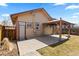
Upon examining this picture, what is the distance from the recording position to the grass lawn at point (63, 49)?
6.19 meters

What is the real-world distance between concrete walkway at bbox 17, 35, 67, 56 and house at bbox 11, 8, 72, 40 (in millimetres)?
238

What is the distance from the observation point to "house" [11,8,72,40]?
24.4 feet

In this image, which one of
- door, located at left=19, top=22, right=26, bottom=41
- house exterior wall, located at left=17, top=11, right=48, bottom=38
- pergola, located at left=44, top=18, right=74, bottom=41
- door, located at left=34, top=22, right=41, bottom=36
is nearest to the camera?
pergola, located at left=44, top=18, right=74, bottom=41

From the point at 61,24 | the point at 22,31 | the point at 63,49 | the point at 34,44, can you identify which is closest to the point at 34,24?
the point at 22,31

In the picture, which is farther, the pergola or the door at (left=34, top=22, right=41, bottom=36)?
the door at (left=34, top=22, right=41, bottom=36)

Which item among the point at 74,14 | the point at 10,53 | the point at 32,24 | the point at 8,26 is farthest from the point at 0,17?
the point at 74,14

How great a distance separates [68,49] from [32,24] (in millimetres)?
2001

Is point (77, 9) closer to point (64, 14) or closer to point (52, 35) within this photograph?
point (64, 14)

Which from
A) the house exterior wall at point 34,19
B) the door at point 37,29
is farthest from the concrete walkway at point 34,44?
the house exterior wall at point 34,19

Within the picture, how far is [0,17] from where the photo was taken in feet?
20.6

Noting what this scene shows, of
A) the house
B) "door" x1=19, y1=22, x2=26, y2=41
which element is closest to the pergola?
the house

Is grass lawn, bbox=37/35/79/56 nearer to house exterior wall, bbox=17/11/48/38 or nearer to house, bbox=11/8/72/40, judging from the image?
house, bbox=11/8/72/40

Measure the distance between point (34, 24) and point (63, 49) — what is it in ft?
6.31

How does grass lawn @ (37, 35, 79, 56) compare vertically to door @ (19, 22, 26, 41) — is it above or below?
below
